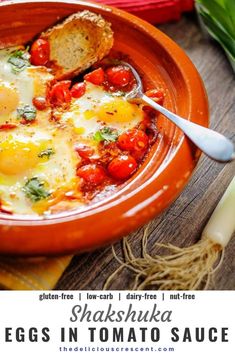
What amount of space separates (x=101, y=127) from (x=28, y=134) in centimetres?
29

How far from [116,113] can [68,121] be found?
0.63ft

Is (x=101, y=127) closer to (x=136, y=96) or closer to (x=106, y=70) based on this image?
(x=136, y=96)

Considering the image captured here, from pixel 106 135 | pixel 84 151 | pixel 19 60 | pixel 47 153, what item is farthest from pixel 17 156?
pixel 19 60

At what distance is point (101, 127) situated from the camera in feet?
7.72

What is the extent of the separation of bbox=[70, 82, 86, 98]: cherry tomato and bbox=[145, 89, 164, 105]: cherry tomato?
270 millimetres

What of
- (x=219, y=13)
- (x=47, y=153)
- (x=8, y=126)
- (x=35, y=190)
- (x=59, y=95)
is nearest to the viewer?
(x=35, y=190)

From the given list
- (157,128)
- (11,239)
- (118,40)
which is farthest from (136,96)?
(11,239)

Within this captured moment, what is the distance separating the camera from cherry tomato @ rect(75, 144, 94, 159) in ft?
7.38

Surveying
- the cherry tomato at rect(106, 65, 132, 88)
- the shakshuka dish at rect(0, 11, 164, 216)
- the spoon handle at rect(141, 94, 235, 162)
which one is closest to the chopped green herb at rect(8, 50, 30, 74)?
the shakshuka dish at rect(0, 11, 164, 216)

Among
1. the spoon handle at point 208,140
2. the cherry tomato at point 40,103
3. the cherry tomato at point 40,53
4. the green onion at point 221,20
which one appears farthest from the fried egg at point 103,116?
the green onion at point 221,20

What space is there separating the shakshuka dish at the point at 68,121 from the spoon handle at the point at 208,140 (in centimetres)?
16

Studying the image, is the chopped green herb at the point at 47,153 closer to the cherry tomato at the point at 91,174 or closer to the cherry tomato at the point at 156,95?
the cherry tomato at the point at 91,174

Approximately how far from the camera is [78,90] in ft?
8.14

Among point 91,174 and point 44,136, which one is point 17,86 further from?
point 91,174
